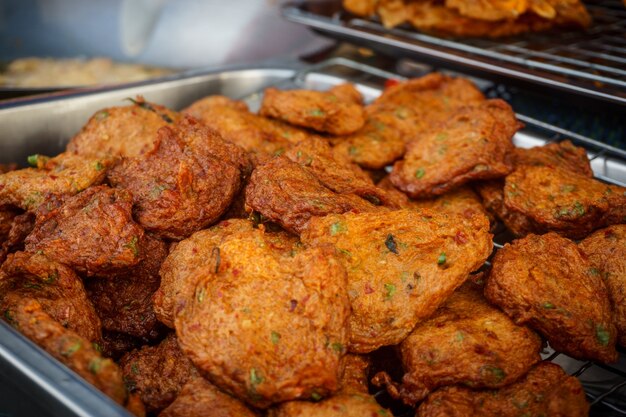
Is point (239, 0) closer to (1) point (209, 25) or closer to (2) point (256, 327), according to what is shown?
(1) point (209, 25)

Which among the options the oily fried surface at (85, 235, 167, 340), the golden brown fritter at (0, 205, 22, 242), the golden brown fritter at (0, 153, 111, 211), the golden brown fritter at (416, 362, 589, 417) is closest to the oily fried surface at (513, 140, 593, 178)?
the golden brown fritter at (416, 362, 589, 417)

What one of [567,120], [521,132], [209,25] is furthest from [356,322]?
[209,25]

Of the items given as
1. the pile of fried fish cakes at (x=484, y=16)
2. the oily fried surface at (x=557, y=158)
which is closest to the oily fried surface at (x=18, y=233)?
the oily fried surface at (x=557, y=158)

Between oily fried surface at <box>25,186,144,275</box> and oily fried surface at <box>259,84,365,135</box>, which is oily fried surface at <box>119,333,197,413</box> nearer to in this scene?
oily fried surface at <box>25,186,144,275</box>

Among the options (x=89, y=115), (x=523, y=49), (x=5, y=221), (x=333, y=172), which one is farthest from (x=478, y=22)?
(x=5, y=221)

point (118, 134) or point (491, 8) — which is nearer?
point (118, 134)

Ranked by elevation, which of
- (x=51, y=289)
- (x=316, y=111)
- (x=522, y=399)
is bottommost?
(x=522, y=399)

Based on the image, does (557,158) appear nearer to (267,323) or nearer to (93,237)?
(267,323)
